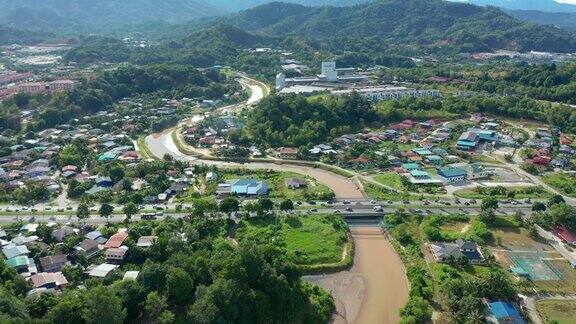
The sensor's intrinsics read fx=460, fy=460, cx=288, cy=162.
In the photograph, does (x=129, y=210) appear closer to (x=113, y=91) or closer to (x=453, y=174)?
(x=453, y=174)

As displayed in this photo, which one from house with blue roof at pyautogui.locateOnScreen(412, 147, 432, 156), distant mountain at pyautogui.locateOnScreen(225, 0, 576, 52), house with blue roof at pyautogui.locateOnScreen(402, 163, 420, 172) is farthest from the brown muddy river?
distant mountain at pyautogui.locateOnScreen(225, 0, 576, 52)

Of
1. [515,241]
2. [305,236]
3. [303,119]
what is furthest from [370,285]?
[303,119]

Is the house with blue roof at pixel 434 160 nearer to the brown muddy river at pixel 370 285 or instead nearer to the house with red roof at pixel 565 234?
the house with red roof at pixel 565 234

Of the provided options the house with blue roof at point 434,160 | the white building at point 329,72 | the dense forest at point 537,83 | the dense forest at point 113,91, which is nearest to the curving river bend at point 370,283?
the house with blue roof at point 434,160

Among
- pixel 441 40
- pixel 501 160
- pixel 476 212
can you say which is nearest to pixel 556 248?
pixel 476 212

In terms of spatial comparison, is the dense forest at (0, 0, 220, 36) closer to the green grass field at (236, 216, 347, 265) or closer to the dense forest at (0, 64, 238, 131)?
the dense forest at (0, 64, 238, 131)

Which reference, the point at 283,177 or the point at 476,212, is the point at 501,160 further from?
the point at 283,177
